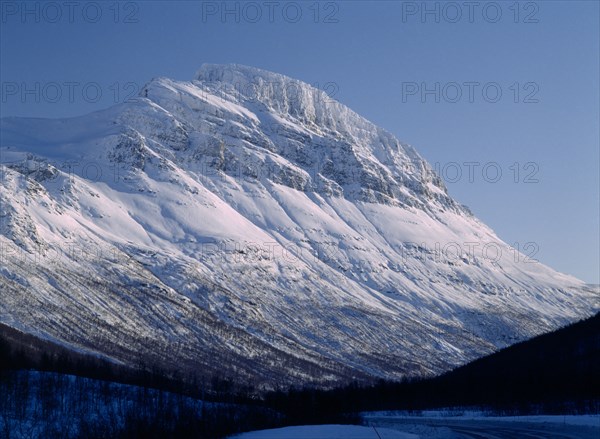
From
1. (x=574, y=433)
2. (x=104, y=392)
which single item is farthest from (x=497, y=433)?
(x=104, y=392)

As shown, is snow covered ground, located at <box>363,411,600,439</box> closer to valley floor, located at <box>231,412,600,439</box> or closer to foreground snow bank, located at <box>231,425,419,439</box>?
valley floor, located at <box>231,412,600,439</box>

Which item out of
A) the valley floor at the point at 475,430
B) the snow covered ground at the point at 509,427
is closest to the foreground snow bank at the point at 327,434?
the valley floor at the point at 475,430

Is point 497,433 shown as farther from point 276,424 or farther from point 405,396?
point 405,396

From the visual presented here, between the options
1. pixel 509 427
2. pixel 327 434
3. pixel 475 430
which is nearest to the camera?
pixel 509 427

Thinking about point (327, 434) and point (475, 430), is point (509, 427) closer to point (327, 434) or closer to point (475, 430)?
point (475, 430)

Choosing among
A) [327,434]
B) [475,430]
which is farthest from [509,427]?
[327,434]

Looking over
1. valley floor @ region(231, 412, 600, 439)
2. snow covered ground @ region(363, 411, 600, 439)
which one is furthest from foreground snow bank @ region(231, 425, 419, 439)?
snow covered ground @ region(363, 411, 600, 439)

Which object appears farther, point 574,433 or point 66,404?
point 66,404

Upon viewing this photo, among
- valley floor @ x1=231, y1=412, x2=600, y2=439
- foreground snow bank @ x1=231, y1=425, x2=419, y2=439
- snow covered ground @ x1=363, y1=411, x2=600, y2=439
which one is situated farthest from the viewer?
foreground snow bank @ x1=231, y1=425, x2=419, y2=439
